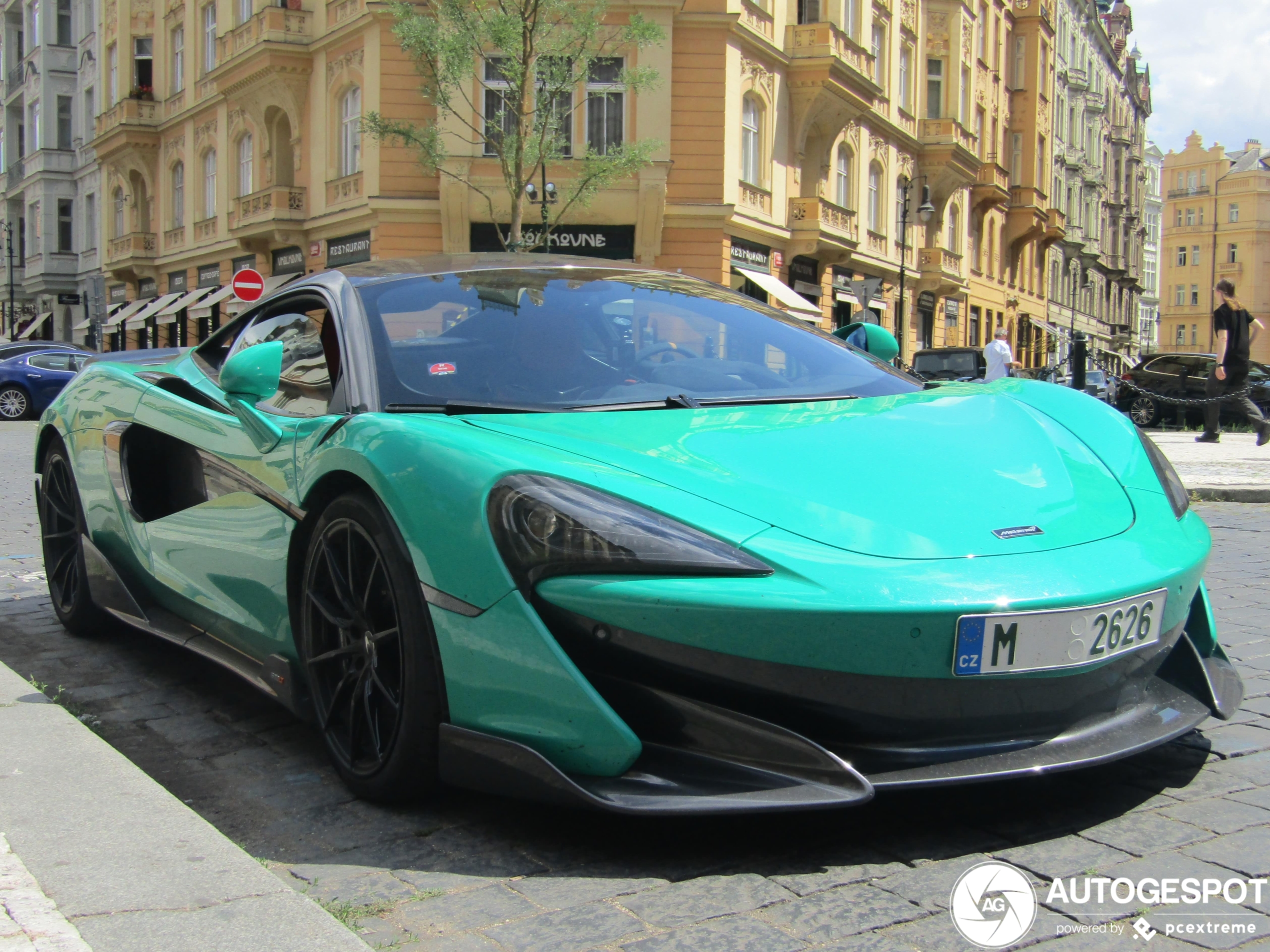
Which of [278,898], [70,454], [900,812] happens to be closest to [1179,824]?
[900,812]

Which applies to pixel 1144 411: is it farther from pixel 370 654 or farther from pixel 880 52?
pixel 370 654

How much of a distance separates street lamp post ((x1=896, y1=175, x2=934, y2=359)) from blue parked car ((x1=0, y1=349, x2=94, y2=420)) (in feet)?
59.3

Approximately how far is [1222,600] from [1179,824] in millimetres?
2934

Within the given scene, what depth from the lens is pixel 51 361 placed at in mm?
23250

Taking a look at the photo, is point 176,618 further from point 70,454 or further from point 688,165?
point 688,165

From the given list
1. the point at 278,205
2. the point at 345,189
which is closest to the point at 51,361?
the point at 278,205

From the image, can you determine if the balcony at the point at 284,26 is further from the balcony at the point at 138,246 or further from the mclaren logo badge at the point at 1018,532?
the mclaren logo badge at the point at 1018,532

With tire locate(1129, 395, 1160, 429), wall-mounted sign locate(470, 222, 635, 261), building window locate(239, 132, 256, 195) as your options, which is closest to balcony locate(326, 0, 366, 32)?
building window locate(239, 132, 256, 195)

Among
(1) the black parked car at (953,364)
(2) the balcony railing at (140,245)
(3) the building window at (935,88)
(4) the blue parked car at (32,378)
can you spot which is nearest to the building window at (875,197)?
(3) the building window at (935,88)

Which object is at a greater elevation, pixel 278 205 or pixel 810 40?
pixel 810 40

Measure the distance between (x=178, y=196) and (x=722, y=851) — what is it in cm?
3642

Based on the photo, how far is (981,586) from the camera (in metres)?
2.21

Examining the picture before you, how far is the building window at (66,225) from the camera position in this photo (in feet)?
151

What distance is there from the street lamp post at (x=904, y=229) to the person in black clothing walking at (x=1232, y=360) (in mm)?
14346
